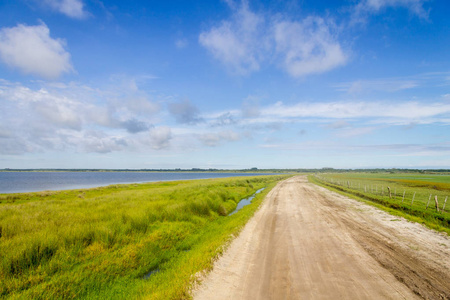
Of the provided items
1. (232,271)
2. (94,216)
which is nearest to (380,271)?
(232,271)

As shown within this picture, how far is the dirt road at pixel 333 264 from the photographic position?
5824mm

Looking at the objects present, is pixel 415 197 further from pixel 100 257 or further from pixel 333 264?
pixel 100 257

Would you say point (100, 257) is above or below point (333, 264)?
below

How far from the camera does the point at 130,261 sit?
343 inches

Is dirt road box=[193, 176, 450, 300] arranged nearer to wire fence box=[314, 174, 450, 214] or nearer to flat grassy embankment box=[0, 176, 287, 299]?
flat grassy embankment box=[0, 176, 287, 299]

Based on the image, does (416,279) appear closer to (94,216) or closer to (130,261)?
(130,261)

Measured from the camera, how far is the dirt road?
582 centimetres

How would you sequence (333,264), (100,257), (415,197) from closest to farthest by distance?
(333,264), (100,257), (415,197)

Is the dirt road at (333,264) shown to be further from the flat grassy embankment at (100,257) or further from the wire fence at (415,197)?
the wire fence at (415,197)

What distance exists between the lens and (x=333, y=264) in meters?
7.60

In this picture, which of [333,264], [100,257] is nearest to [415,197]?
[333,264]

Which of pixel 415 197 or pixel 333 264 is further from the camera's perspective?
pixel 415 197

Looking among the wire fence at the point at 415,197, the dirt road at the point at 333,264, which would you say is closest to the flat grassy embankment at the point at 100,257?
the dirt road at the point at 333,264

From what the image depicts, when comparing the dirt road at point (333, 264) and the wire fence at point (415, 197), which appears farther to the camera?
the wire fence at point (415, 197)
